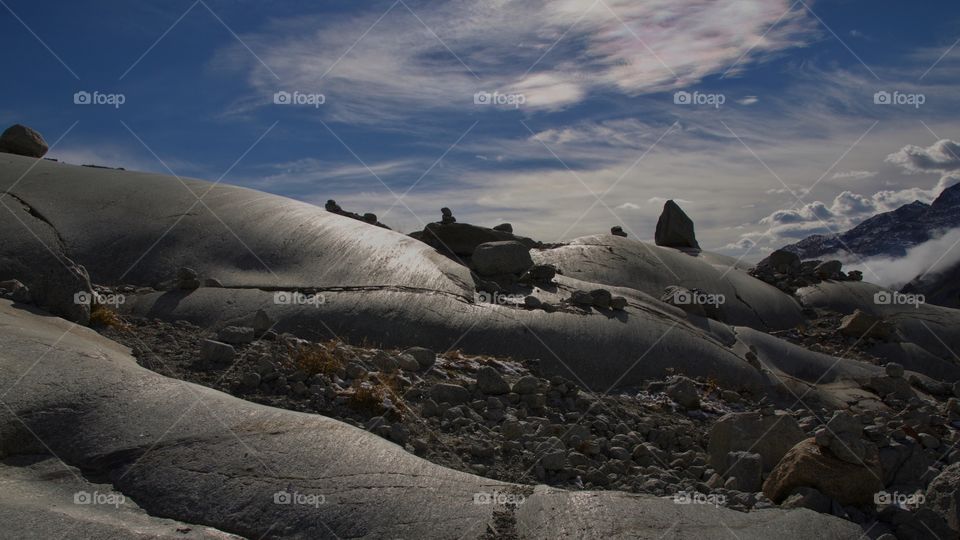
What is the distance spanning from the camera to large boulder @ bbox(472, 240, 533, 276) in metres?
10.0

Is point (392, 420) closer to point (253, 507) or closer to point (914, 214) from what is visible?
point (253, 507)

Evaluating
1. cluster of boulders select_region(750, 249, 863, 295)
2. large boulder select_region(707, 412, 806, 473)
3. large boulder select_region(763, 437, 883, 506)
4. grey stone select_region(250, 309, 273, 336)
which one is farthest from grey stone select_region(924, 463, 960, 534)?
cluster of boulders select_region(750, 249, 863, 295)

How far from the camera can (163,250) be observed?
9258 mm

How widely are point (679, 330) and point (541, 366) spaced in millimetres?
2311

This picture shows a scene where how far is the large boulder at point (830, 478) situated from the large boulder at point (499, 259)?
5.56 meters

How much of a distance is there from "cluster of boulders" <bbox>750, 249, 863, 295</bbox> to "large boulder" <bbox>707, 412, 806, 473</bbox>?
36.5 feet

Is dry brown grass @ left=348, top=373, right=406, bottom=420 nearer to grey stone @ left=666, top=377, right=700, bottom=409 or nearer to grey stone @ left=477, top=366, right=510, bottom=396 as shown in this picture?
grey stone @ left=477, top=366, right=510, bottom=396

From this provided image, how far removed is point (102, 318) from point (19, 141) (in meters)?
6.56

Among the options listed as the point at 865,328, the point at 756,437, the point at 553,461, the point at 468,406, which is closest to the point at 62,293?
the point at 468,406

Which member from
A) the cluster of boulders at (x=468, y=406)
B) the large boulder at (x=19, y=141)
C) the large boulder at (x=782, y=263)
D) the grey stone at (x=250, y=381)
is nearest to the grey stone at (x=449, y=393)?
the cluster of boulders at (x=468, y=406)

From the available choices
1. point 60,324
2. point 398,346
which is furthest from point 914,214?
point 60,324

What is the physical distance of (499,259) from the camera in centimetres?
1002

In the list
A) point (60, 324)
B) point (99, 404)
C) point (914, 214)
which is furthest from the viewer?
point (914, 214)

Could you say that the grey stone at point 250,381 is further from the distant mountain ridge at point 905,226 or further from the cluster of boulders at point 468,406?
the distant mountain ridge at point 905,226
